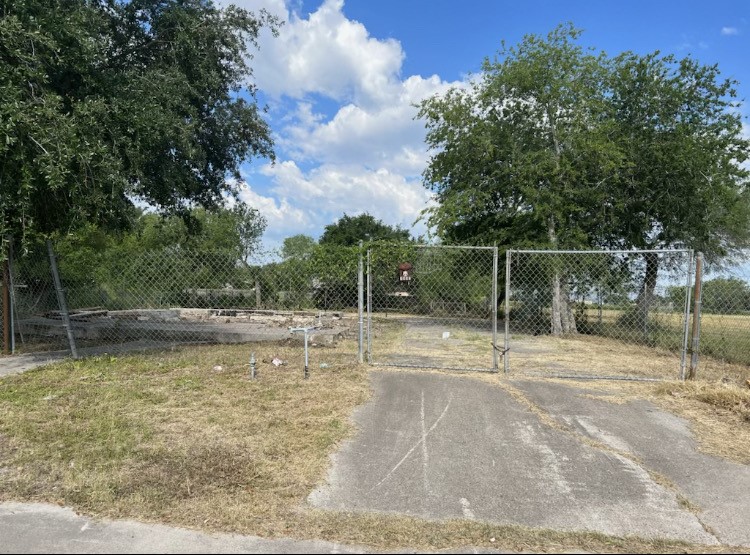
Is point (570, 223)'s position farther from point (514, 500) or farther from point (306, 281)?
point (514, 500)

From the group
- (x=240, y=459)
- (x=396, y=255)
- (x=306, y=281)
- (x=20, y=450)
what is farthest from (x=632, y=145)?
(x=20, y=450)

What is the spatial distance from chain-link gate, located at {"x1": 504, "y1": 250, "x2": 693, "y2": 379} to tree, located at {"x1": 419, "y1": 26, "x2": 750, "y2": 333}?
431mm

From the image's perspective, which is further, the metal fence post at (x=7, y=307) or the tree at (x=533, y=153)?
the tree at (x=533, y=153)

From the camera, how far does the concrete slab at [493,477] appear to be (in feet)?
10.2

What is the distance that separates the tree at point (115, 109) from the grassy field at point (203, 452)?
253 cm

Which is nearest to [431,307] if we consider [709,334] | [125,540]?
[709,334]

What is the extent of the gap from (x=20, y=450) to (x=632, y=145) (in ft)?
52.9

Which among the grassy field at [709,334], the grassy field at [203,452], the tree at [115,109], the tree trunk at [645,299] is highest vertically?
the tree at [115,109]

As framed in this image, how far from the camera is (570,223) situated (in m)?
15.4

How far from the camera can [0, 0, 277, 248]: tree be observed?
19.6 ft

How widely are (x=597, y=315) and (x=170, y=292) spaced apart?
11.1 metres

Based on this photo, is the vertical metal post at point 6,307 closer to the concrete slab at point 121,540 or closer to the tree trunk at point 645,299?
the concrete slab at point 121,540

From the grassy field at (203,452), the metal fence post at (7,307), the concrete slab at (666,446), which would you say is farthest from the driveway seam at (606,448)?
the metal fence post at (7,307)

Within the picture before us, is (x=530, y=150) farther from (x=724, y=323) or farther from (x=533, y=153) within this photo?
(x=724, y=323)
